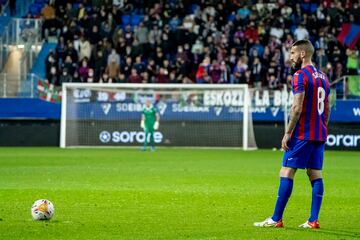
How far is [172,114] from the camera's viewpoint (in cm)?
3284

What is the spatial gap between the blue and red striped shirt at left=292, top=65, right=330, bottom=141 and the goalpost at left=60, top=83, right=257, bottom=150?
21878 millimetres

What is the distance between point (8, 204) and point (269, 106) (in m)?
21.1

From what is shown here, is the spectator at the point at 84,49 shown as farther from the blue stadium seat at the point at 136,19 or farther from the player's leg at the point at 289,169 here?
the player's leg at the point at 289,169

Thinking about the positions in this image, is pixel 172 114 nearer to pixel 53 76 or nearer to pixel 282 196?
pixel 53 76

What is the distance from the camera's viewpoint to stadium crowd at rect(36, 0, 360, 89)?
109 feet

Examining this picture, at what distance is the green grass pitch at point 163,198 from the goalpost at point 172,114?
727 cm

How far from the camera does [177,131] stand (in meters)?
32.9

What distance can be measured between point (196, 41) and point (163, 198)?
21.4 m

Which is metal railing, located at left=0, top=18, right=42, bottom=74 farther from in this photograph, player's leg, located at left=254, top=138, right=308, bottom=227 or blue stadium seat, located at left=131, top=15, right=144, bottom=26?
player's leg, located at left=254, top=138, right=308, bottom=227

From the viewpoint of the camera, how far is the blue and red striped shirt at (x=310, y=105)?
10.0 metres

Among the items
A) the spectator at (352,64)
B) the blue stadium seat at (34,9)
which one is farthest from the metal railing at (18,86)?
the spectator at (352,64)

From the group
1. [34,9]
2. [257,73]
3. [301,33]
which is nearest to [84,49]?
[34,9]

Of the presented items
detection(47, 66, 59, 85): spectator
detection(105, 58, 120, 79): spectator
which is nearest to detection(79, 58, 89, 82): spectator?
detection(105, 58, 120, 79): spectator

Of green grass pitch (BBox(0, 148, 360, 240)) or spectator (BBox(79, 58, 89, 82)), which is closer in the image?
green grass pitch (BBox(0, 148, 360, 240))
